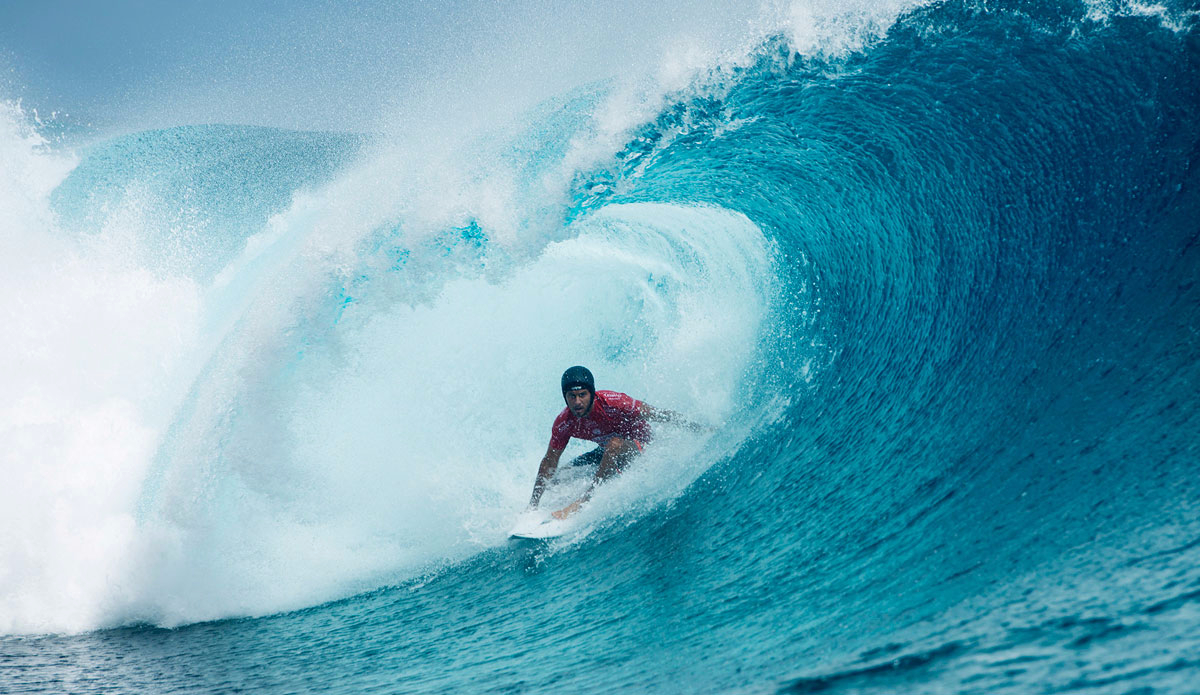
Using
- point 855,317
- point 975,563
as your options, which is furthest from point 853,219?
point 975,563

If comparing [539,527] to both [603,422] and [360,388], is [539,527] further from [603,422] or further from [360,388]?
[360,388]

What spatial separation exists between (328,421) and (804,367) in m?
3.91

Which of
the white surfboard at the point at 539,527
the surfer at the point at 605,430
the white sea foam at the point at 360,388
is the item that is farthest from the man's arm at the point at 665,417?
the white surfboard at the point at 539,527

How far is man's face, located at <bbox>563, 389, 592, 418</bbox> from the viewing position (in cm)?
472

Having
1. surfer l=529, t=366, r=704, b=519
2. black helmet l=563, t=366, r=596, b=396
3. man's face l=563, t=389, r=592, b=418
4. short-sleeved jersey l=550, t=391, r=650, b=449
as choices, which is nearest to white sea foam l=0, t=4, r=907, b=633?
surfer l=529, t=366, r=704, b=519

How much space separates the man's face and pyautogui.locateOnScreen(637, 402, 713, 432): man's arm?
59 centimetres

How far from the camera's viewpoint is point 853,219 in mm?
6852

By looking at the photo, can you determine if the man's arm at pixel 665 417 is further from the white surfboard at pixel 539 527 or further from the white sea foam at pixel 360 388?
the white surfboard at pixel 539 527

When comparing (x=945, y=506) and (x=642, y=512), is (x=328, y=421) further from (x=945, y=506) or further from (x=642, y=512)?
(x=945, y=506)

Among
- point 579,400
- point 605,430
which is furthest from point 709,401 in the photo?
point 579,400

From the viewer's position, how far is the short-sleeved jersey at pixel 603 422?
16.8 feet

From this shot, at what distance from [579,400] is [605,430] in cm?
58

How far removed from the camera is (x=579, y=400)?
15.6ft

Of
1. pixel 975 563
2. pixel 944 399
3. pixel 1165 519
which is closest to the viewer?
pixel 1165 519
